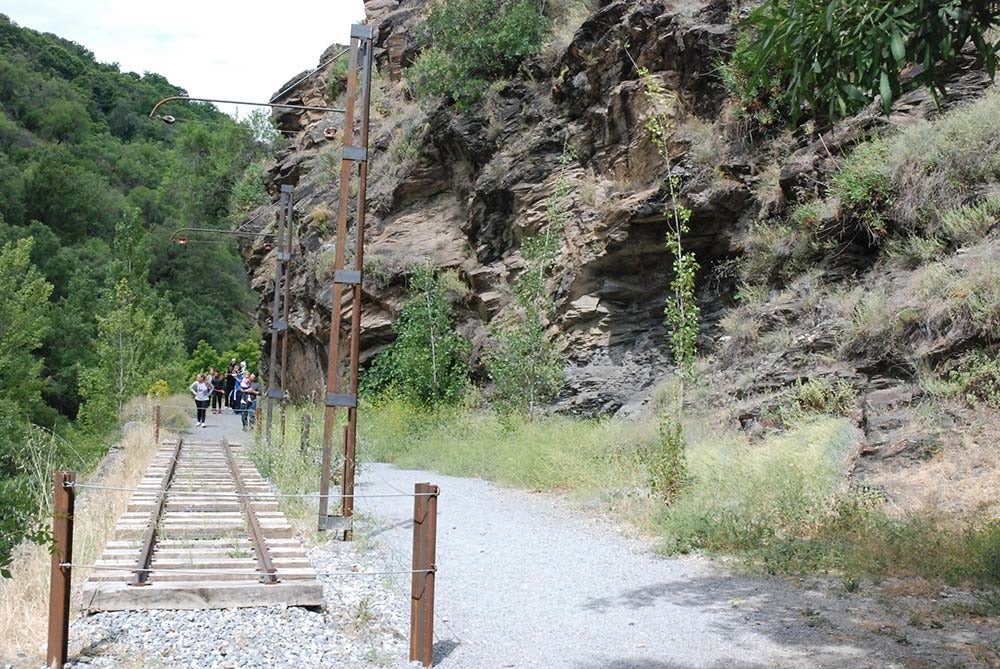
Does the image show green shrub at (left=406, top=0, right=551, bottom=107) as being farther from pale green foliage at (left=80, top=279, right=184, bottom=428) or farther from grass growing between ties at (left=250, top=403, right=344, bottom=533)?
pale green foliage at (left=80, top=279, right=184, bottom=428)

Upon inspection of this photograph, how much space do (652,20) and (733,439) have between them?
A: 1127 cm

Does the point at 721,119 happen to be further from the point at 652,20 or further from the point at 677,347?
the point at 677,347

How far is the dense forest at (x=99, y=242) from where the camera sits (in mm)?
32750

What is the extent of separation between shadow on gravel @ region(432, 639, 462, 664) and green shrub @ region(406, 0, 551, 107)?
21415 millimetres

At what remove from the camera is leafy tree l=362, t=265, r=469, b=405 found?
2347cm

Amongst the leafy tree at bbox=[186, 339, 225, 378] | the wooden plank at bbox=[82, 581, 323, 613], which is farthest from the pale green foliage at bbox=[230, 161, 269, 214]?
the wooden plank at bbox=[82, 581, 323, 613]

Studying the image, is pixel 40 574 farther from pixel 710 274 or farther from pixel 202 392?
pixel 202 392

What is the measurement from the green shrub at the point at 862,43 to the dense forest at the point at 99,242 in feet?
18.6

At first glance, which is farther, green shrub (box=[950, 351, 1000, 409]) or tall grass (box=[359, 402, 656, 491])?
tall grass (box=[359, 402, 656, 491])

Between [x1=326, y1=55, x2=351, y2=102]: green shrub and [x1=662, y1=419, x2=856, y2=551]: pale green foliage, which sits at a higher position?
[x1=326, y1=55, x2=351, y2=102]: green shrub

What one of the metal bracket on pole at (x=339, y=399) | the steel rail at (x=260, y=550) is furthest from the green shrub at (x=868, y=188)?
the steel rail at (x=260, y=550)

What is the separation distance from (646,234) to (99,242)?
5403cm

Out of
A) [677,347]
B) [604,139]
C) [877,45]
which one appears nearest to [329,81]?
[604,139]

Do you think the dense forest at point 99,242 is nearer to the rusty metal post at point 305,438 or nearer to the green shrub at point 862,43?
the rusty metal post at point 305,438
